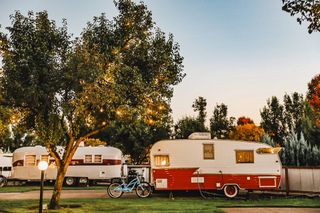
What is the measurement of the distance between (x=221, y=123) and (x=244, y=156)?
49872 mm

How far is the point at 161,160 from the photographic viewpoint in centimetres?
1902

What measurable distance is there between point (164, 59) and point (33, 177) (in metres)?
18.6

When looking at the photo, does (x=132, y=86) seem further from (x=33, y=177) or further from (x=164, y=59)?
(x=33, y=177)

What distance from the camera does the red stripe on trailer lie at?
732 inches

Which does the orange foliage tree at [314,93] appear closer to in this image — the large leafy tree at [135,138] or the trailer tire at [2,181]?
the large leafy tree at [135,138]

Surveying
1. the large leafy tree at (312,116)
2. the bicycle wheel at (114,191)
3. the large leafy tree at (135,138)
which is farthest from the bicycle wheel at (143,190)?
the large leafy tree at (135,138)

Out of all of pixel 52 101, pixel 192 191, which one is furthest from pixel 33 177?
pixel 52 101

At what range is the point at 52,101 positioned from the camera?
13.6 meters

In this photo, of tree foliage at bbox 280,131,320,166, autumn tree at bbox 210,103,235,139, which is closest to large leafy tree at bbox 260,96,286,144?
autumn tree at bbox 210,103,235,139

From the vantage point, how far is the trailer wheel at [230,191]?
736 inches

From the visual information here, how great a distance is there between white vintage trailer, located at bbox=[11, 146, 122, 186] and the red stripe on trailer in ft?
33.9

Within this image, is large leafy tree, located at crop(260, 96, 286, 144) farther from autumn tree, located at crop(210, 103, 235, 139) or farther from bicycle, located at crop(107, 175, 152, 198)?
bicycle, located at crop(107, 175, 152, 198)

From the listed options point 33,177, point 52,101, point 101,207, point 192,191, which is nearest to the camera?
point 52,101

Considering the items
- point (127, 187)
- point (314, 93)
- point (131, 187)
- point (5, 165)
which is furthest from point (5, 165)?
point (314, 93)
